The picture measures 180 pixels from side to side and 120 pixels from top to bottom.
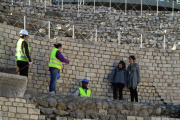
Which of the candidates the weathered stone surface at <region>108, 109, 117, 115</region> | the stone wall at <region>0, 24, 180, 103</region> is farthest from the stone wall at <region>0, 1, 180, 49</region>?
the weathered stone surface at <region>108, 109, 117, 115</region>

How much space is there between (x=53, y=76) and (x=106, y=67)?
315 cm

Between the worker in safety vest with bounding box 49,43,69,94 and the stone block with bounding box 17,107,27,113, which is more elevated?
the worker in safety vest with bounding box 49,43,69,94

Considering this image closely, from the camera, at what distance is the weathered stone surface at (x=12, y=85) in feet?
36.0

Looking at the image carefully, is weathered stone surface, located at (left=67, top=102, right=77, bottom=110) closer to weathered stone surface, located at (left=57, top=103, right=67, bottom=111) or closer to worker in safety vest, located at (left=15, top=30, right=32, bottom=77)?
weathered stone surface, located at (left=57, top=103, right=67, bottom=111)

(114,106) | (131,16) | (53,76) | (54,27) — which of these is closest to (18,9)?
(54,27)

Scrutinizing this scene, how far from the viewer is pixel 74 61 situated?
1570 cm

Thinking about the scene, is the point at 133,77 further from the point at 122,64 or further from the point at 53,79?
the point at 53,79

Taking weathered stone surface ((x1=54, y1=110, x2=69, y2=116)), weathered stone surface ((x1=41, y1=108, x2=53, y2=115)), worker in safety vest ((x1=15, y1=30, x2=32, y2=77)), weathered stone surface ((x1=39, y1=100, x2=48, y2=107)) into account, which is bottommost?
weathered stone surface ((x1=54, y1=110, x2=69, y2=116))

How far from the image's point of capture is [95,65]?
1606 cm

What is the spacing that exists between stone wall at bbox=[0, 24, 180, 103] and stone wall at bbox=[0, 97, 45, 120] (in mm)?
2885

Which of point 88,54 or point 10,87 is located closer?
point 10,87

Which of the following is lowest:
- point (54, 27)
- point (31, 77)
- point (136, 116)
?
point (136, 116)

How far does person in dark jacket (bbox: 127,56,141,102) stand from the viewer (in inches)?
594

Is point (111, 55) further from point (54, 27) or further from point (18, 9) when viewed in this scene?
point (18, 9)
